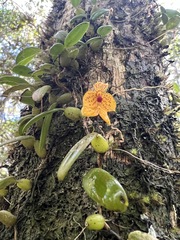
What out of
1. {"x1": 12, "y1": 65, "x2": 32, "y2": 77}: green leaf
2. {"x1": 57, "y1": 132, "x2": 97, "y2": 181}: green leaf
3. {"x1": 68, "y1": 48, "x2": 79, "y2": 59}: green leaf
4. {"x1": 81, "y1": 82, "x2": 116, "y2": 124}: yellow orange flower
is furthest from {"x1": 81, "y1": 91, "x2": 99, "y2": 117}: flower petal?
{"x1": 12, "y1": 65, "x2": 32, "y2": 77}: green leaf

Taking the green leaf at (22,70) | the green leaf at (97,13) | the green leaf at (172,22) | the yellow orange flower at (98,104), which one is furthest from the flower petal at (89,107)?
the green leaf at (172,22)

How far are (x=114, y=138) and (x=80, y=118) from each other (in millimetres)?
133

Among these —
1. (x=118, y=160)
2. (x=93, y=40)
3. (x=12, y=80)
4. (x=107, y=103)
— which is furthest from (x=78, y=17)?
(x=118, y=160)

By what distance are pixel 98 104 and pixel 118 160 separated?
0.18 meters

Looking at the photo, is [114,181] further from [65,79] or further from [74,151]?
[65,79]

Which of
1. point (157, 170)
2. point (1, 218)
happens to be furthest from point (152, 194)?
point (1, 218)

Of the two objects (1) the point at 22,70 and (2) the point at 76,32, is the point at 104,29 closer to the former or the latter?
(2) the point at 76,32

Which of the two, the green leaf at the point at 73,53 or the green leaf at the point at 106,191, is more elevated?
the green leaf at the point at 73,53

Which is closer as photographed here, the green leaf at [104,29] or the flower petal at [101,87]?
the flower petal at [101,87]

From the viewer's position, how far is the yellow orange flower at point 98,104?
0.78 metres

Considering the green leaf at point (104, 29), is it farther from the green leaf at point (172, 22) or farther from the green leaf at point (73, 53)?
the green leaf at point (172, 22)

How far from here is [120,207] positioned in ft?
1.82

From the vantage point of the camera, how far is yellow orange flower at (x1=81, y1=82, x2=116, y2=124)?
0.78 m

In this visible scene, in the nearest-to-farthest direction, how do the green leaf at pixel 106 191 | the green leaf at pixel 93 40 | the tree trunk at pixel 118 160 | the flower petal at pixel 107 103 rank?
the green leaf at pixel 106 191 < the tree trunk at pixel 118 160 < the flower petal at pixel 107 103 < the green leaf at pixel 93 40
